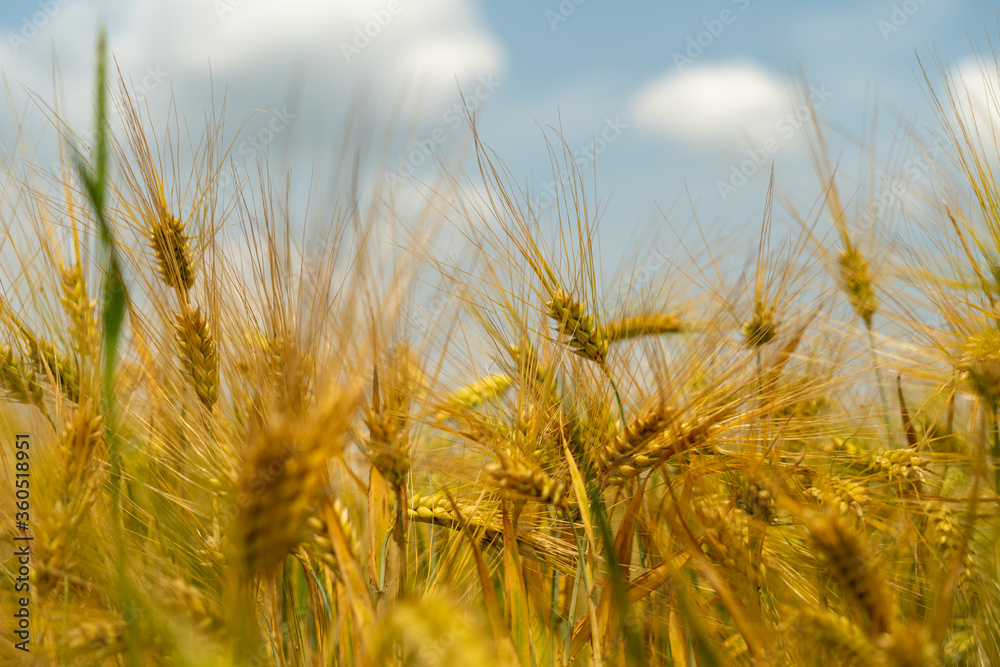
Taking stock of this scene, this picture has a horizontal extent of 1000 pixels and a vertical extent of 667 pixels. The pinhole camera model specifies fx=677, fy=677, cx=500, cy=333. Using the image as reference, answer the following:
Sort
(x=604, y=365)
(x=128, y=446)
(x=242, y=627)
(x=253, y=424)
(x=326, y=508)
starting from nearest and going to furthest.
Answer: (x=242, y=627)
(x=326, y=508)
(x=253, y=424)
(x=128, y=446)
(x=604, y=365)

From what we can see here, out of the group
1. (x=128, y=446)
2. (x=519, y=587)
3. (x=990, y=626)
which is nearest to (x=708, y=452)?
(x=519, y=587)

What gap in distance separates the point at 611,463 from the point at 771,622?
1.05 feet

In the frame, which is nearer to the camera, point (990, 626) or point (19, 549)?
point (19, 549)

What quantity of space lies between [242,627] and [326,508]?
0.54ft

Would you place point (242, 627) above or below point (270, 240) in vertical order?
below

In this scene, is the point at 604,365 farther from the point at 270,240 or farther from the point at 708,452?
the point at 270,240

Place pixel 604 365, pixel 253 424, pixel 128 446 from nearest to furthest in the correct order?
pixel 253 424
pixel 128 446
pixel 604 365

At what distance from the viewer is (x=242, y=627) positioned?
0.53m

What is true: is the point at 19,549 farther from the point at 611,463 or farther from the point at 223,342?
the point at 611,463

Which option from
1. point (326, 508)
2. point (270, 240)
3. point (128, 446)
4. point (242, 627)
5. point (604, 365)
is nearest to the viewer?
point (242, 627)

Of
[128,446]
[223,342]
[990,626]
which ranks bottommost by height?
[990,626]

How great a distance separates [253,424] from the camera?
787 mm

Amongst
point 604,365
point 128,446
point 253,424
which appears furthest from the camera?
point 604,365

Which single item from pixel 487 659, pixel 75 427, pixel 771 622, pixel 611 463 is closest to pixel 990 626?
pixel 771 622
